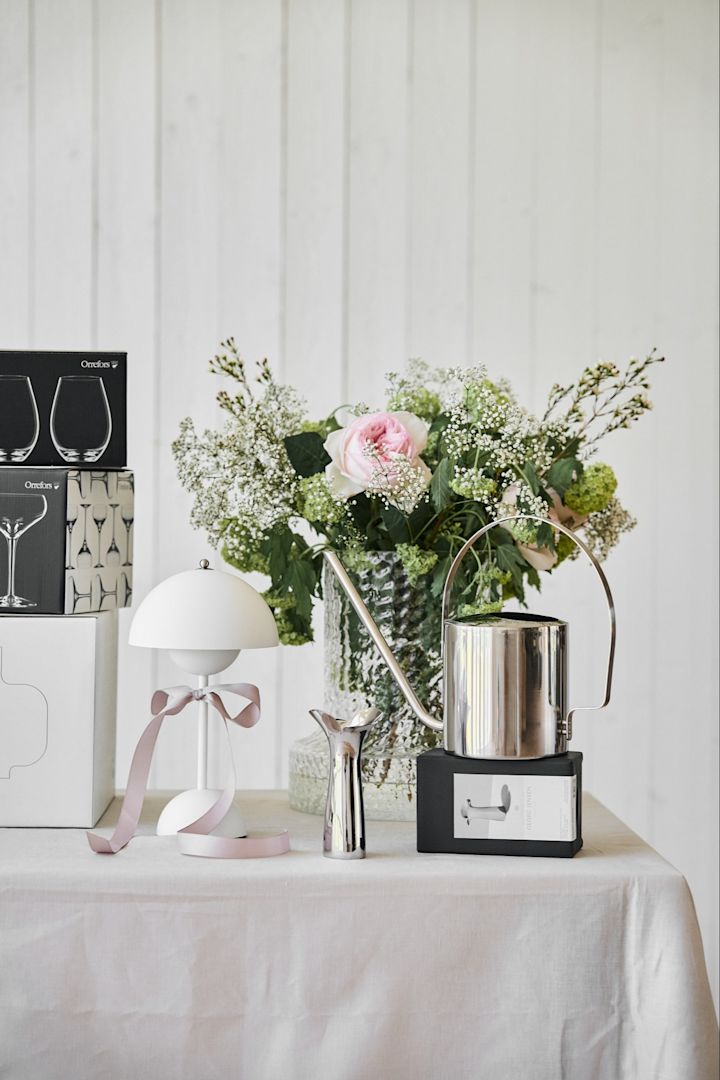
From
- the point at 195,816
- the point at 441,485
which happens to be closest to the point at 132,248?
the point at 441,485

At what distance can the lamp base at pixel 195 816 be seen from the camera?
109cm

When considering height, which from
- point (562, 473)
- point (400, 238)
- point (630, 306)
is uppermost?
point (400, 238)

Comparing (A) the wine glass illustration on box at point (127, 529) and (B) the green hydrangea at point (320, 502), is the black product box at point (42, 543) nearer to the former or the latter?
(A) the wine glass illustration on box at point (127, 529)

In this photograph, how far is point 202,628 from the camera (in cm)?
105

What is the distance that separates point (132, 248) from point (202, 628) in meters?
1.18

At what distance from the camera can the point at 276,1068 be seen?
0.94 m

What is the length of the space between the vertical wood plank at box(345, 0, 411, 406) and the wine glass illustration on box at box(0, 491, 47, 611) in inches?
38.6

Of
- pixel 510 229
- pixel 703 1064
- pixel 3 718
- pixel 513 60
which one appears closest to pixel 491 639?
pixel 703 1064

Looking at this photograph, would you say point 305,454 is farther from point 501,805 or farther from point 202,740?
point 501,805

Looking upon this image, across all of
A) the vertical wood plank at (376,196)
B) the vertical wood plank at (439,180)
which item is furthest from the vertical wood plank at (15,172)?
the vertical wood plank at (439,180)

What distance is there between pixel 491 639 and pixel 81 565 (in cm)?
45

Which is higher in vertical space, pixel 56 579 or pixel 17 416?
pixel 17 416

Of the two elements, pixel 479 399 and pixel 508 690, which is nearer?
pixel 508 690

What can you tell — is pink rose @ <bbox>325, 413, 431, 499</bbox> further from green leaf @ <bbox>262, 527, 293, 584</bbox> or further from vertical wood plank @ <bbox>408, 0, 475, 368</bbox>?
vertical wood plank @ <bbox>408, 0, 475, 368</bbox>
